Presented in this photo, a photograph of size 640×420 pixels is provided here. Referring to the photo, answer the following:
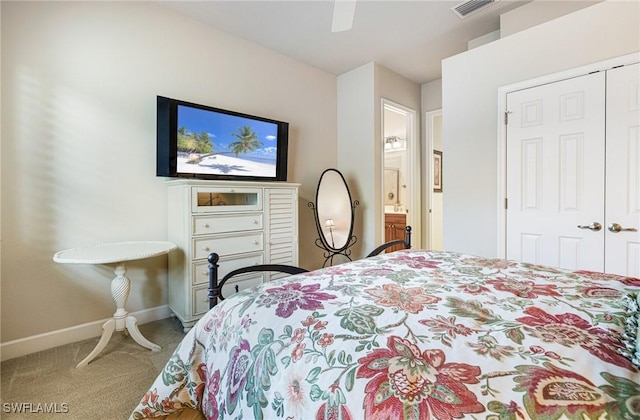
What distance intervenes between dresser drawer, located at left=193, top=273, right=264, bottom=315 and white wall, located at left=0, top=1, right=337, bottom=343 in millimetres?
529

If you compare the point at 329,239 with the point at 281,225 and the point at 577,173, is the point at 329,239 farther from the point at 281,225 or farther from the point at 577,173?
the point at 577,173

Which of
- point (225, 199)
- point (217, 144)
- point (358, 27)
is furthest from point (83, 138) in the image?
point (358, 27)

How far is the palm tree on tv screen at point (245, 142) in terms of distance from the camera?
2943 millimetres

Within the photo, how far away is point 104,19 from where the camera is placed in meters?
2.37

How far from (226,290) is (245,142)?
4.79 ft

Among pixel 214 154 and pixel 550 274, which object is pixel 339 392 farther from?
pixel 214 154

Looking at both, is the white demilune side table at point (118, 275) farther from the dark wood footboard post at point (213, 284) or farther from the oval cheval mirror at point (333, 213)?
the oval cheval mirror at point (333, 213)

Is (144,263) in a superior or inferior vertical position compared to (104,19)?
inferior

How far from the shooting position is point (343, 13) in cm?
189

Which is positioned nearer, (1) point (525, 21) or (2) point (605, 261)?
(2) point (605, 261)

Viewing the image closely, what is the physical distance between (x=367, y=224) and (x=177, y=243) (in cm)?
232

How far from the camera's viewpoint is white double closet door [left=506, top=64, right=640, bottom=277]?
6.62 ft

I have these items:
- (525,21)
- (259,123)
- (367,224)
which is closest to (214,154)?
(259,123)

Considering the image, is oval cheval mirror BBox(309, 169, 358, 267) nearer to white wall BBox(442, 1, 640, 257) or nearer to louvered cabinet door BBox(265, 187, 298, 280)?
louvered cabinet door BBox(265, 187, 298, 280)
